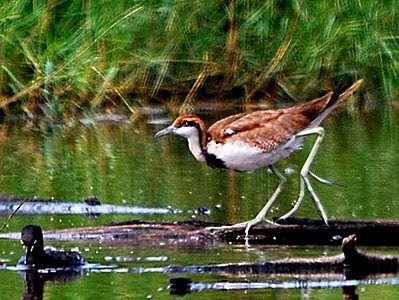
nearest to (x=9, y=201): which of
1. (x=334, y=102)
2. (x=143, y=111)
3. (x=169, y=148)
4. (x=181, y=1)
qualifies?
(x=334, y=102)

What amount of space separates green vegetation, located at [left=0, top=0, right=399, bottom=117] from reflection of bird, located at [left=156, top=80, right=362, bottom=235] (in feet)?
23.6

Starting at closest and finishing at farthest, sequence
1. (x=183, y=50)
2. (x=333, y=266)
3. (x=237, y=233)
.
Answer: (x=333, y=266) → (x=237, y=233) → (x=183, y=50)

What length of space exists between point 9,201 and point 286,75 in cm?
901

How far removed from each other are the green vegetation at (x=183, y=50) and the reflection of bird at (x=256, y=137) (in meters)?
7.18

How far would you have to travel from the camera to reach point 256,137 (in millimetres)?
9992

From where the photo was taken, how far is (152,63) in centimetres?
1916

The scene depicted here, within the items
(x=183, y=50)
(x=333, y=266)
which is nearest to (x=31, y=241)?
(x=333, y=266)

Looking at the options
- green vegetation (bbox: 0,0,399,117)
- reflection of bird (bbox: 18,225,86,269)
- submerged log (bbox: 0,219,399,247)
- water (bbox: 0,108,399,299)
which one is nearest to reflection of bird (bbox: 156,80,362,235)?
submerged log (bbox: 0,219,399,247)

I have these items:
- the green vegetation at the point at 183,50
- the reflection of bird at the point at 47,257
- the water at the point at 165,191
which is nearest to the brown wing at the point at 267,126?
the water at the point at 165,191

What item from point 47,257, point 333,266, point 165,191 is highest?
point 165,191

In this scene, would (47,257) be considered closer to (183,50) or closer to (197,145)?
(197,145)

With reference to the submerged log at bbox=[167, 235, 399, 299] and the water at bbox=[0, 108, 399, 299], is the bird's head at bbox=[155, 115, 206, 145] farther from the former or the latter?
the submerged log at bbox=[167, 235, 399, 299]

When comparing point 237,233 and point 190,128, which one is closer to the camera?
point 237,233

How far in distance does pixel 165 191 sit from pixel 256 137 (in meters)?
2.42
